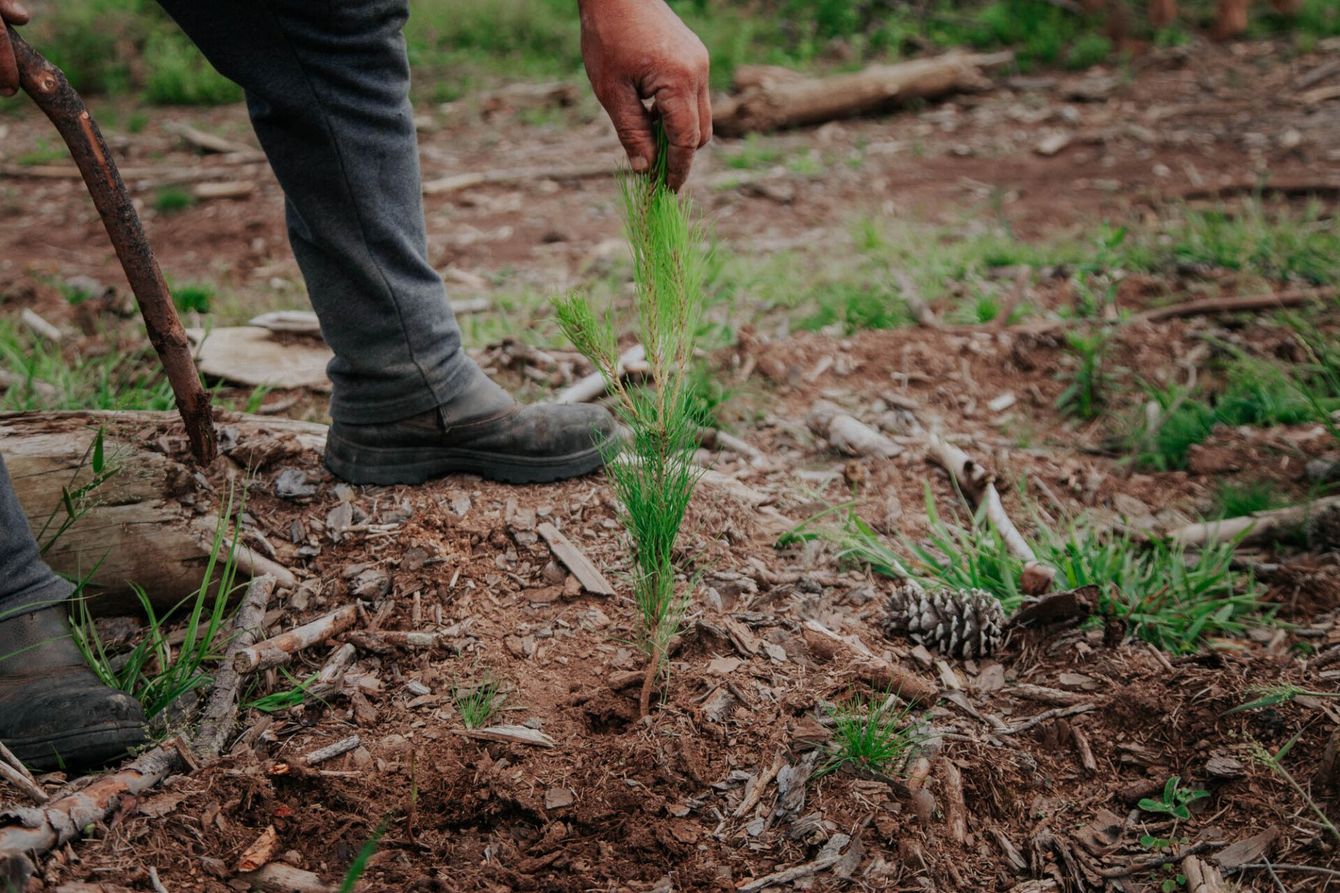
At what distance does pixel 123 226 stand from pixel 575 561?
4.41ft

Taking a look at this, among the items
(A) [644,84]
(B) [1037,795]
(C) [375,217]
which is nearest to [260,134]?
(C) [375,217]

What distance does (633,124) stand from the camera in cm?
185

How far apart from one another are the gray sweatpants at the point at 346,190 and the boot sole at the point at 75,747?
0.31 meters

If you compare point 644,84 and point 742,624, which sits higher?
point 644,84

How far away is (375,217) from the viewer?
2.31 m

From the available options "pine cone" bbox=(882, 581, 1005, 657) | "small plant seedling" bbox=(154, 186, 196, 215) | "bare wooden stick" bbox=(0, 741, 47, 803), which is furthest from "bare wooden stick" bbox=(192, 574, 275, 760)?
"small plant seedling" bbox=(154, 186, 196, 215)

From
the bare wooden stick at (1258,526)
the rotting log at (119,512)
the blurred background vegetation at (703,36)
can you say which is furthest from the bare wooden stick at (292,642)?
the blurred background vegetation at (703,36)

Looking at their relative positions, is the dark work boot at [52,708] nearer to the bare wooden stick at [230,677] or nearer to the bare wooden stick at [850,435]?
the bare wooden stick at [230,677]

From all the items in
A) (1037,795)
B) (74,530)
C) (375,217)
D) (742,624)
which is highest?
(375,217)

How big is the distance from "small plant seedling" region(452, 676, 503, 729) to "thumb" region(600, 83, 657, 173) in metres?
1.15

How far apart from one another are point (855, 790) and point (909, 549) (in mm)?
976

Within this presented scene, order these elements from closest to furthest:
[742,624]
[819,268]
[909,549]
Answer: [742,624] → [909,549] → [819,268]

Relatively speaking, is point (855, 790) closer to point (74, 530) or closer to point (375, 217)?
point (375, 217)

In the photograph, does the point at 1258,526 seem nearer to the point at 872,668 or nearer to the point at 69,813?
the point at 872,668
